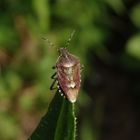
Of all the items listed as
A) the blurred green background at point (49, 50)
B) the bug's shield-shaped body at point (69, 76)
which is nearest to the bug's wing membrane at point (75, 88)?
the bug's shield-shaped body at point (69, 76)

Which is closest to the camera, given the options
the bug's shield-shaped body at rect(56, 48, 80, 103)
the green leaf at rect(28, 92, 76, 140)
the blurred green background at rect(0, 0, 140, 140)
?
the green leaf at rect(28, 92, 76, 140)

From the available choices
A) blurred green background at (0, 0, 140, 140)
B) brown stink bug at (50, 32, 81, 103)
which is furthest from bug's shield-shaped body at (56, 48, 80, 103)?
blurred green background at (0, 0, 140, 140)

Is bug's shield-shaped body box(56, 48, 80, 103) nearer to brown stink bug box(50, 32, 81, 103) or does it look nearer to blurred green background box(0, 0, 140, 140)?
brown stink bug box(50, 32, 81, 103)

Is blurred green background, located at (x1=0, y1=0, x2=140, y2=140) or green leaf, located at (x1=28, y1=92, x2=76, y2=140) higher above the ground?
blurred green background, located at (x1=0, y1=0, x2=140, y2=140)

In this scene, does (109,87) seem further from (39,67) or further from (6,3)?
(6,3)

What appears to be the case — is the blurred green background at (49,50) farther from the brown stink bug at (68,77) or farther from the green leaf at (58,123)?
the green leaf at (58,123)

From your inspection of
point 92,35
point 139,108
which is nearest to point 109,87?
point 139,108

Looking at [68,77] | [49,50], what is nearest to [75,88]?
[68,77]

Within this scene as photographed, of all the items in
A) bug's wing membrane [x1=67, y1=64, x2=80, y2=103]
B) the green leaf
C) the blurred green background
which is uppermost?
the blurred green background
